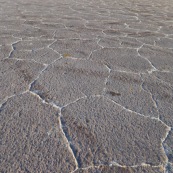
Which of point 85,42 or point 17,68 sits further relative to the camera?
point 85,42

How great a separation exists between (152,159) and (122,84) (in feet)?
2.94

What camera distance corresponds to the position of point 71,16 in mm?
4816

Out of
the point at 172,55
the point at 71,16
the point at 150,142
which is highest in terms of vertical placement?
the point at 150,142

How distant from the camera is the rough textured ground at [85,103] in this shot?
1.29m

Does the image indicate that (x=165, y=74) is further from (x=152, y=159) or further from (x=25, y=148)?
(x=25, y=148)

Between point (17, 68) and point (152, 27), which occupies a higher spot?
point (17, 68)

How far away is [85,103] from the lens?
5.84 feet

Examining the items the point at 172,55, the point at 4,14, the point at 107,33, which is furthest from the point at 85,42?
the point at 4,14

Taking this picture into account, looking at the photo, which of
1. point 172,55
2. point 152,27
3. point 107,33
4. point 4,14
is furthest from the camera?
point 4,14

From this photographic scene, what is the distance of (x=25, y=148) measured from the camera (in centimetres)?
133

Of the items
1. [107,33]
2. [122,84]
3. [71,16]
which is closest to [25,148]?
[122,84]

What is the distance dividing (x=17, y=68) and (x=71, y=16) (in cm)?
291

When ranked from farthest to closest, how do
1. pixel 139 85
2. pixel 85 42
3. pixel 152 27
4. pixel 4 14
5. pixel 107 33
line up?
pixel 4 14 < pixel 152 27 < pixel 107 33 < pixel 85 42 < pixel 139 85

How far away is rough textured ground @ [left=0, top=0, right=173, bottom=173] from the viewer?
129cm
